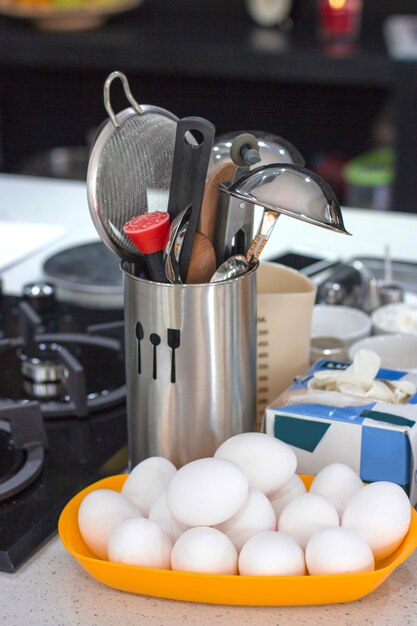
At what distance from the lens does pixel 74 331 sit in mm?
1255

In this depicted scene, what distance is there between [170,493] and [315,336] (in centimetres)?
43

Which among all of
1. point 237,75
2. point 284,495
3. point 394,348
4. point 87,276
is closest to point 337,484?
point 284,495

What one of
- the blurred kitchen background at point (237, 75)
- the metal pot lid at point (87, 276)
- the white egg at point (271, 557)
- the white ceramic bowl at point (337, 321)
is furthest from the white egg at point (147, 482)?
→ the blurred kitchen background at point (237, 75)

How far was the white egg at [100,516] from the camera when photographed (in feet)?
2.43

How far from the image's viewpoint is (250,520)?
726mm

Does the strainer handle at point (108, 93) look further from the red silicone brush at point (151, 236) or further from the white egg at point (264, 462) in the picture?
the white egg at point (264, 462)

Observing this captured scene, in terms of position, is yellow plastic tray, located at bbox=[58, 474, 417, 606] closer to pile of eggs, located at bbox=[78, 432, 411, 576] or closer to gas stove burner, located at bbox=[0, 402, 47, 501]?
pile of eggs, located at bbox=[78, 432, 411, 576]

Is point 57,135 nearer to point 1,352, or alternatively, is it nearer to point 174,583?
point 1,352

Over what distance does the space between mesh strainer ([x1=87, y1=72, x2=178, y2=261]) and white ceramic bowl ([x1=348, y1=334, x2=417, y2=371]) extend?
0.31m

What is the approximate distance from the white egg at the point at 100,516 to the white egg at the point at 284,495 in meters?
0.11

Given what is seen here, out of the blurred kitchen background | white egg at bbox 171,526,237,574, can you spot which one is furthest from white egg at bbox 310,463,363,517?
the blurred kitchen background

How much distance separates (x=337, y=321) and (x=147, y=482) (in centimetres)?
43

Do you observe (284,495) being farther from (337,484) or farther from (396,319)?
(396,319)

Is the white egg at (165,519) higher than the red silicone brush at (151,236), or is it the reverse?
the red silicone brush at (151,236)
